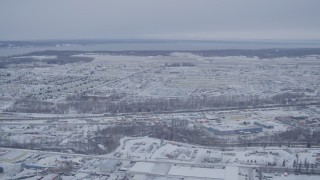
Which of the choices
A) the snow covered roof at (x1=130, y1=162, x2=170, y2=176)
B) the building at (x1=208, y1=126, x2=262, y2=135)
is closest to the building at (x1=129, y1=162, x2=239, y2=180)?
the snow covered roof at (x1=130, y1=162, x2=170, y2=176)

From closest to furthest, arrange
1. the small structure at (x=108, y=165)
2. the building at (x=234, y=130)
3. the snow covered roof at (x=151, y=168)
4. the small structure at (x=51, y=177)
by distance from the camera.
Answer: the small structure at (x=51, y=177), the snow covered roof at (x=151, y=168), the small structure at (x=108, y=165), the building at (x=234, y=130)

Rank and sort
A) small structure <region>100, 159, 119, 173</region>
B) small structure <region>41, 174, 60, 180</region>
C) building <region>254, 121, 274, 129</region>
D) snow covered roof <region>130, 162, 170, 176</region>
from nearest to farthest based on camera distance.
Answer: small structure <region>41, 174, 60, 180</region>
snow covered roof <region>130, 162, 170, 176</region>
small structure <region>100, 159, 119, 173</region>
building <region>254, 121, 274, 129</region>

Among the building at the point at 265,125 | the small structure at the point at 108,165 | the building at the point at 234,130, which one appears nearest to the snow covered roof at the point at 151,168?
the small structure at the point at 108,165

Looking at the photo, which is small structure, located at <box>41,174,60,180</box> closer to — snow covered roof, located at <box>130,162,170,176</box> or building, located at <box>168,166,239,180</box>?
snow covered roof, located at <box>130,162,170,176</box>

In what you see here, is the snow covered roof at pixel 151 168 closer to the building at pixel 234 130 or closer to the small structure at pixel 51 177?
the small structure at pixel 51 177

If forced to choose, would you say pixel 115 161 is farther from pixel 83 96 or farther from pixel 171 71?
pixel 171 71

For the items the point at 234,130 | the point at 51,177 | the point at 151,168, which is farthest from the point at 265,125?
the point at 51,177

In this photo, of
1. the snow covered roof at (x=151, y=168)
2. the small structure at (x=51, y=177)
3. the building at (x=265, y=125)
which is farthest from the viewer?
the building at (x=265, y=125)

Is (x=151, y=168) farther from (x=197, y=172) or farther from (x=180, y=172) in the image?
(x=197, y=172)

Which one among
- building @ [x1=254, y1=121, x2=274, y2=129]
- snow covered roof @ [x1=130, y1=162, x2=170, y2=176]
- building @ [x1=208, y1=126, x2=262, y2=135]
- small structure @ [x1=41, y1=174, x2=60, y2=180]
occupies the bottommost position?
small structure @ [x1=41, y1=174, x2=60, y2=180]

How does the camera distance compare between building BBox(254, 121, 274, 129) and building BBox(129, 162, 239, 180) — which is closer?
building BBox(129, 162, 239, 180)
